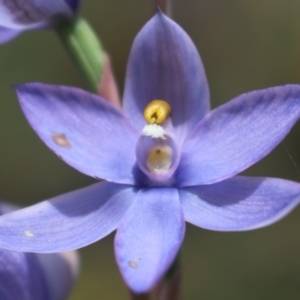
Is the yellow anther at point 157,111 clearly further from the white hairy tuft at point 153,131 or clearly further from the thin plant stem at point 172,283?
the thin plant stem at point 172,283

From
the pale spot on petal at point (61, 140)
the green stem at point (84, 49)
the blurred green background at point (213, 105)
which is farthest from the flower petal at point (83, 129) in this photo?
the blurred green background at point (213, 105)

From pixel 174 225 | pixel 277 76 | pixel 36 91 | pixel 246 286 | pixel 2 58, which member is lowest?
pixel 246 286

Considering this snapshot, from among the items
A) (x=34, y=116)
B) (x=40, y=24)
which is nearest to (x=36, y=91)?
(x=34, y=116)

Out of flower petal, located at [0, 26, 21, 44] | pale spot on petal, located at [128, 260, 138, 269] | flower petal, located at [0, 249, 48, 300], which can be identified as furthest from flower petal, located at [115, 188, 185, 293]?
flower petal, located at [0, 26, 21, 44]

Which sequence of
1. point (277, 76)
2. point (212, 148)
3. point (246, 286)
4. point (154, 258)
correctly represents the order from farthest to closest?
point (277, 76), point (246, 286), point (212, 148), point (154, 258)

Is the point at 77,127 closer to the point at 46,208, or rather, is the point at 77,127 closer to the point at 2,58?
the point at 46,208
